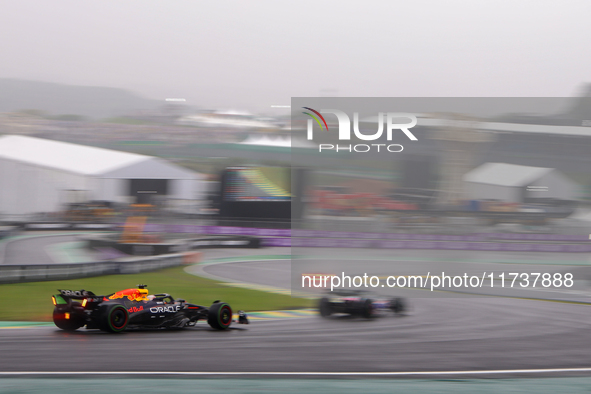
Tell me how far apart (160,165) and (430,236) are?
1444 centimetres

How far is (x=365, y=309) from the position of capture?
888 centimetres

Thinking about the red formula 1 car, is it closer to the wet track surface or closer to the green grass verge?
the wet track surface

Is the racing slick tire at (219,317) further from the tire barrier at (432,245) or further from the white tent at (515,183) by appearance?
the white tent at (515,183)

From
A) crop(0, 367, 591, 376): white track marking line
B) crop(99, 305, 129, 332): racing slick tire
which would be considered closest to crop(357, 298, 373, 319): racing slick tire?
crop(0, 367, 591, 376): white track marking line

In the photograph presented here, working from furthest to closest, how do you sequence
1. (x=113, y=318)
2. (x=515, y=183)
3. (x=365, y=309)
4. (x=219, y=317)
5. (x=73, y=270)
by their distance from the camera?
1. (x=73, y=270)
2. (x=515, y=183)
3. (x=365, y=309)
4. (x=219, y=317)
5. (x=113, y=318)

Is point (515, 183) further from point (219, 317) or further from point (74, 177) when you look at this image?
point (74, 177)

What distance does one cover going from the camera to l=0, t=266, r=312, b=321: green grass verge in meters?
8.91

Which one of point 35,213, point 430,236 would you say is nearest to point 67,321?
point 430,236

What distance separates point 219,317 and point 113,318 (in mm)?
1437

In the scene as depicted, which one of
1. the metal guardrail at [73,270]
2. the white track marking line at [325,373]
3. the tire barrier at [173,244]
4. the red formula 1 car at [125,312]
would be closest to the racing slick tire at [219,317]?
the red formula 1 car at [125,312]

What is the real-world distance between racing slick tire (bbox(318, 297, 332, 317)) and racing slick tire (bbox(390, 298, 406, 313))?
1.12m

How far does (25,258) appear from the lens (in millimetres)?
16281

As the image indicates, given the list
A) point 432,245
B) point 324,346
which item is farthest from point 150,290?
point 324,346

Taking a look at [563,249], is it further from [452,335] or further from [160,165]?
[160,165]
